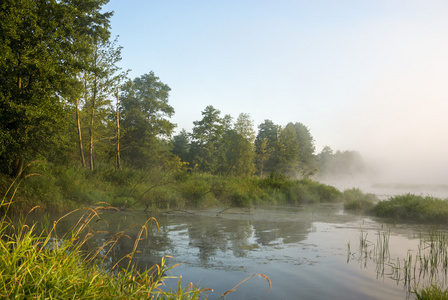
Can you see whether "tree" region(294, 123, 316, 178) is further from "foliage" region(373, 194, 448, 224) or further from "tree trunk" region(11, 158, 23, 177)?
"tree trunk" region(11, 158, 23, 177)

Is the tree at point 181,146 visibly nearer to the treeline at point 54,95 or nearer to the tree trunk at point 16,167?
the treeline at point 54,95

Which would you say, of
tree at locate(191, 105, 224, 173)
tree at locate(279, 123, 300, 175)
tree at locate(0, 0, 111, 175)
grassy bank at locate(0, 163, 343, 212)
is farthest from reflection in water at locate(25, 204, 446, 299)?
tree at locate(191, 105, 224, 173)

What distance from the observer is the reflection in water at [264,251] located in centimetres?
609

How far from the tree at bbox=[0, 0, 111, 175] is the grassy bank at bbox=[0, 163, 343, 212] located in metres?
1.04

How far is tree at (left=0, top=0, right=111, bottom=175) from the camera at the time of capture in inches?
510

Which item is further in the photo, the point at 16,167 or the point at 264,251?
the point at 16,167

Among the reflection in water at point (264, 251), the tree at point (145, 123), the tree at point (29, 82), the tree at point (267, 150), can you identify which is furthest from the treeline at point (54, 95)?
the tree at point (267, 150)

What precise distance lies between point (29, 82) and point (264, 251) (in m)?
11.8

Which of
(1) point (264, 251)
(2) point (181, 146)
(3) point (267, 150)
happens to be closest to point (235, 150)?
(3) point (267, 150)

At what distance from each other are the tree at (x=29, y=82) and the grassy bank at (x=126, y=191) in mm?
1037

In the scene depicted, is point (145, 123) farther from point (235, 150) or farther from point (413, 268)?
point (413, 268)

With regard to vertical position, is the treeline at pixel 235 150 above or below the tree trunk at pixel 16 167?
above

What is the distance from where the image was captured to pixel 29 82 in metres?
14.1

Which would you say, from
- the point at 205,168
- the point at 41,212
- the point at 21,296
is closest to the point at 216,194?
the point at 41,212
